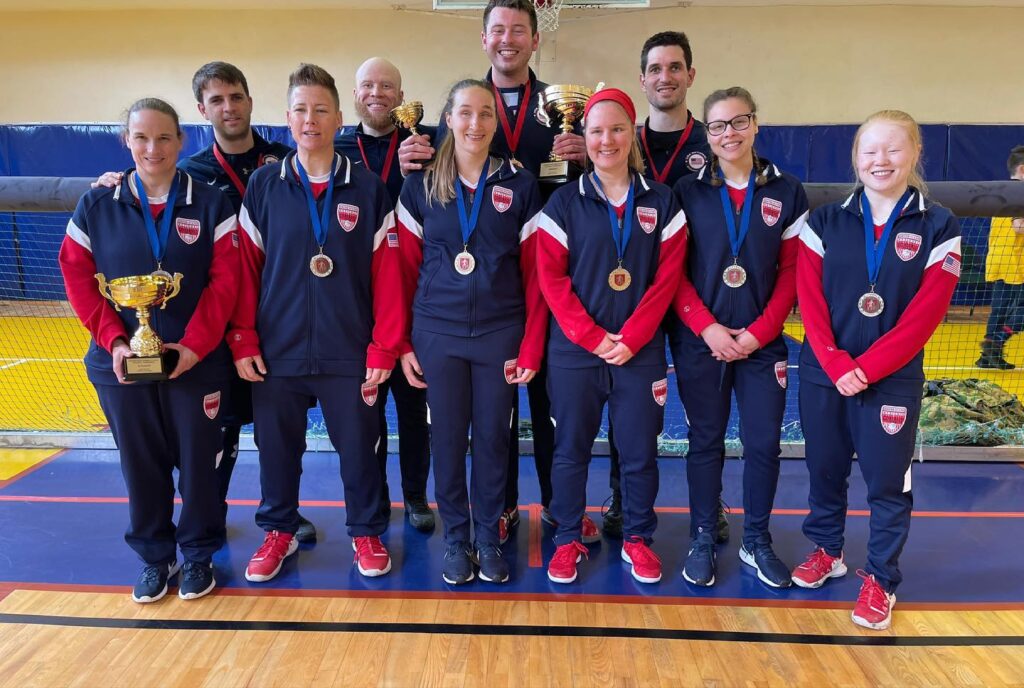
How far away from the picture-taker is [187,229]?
2.59 meters

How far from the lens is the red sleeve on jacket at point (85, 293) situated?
253cm

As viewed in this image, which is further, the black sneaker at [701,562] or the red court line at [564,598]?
the black sneaker at [701,562]

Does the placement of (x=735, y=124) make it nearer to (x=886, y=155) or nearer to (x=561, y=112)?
(x=886, y=155)

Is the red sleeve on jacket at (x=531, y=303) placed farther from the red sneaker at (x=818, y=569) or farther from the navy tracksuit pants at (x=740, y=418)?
the red sneaker at (x=818, y=569)

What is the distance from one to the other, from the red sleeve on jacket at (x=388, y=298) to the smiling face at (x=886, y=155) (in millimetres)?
1841

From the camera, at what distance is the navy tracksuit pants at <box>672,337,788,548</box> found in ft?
8.96

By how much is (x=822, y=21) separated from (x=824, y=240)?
9.18m

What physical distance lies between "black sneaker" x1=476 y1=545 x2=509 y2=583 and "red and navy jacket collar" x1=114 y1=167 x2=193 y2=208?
6.08 feet

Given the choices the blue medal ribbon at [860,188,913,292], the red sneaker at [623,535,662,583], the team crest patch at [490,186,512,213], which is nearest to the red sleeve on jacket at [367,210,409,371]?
the team crest patch at [490,186,512,213]

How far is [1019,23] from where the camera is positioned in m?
9.77

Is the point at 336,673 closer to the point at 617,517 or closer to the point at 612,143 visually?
the point at 617,517

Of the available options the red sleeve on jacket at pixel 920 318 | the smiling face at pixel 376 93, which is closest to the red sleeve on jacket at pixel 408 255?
the smiling face at pixel 376 93

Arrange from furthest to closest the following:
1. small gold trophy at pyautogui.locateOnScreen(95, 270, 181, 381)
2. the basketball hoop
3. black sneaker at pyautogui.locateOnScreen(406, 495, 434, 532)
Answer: the basketball hoop
black sneaker at pyautogui.locateOnScreen(406, 495, 434, 532)
small gold trophy at pyautogui.locateOnScreen(95, 270, 181, 381)

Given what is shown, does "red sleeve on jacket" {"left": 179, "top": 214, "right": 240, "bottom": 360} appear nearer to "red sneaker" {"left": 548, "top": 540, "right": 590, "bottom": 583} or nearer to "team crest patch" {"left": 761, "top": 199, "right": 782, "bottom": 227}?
"red sneaker" {"left": 548, "top": 540, "right": 590, "bottom": 583}
